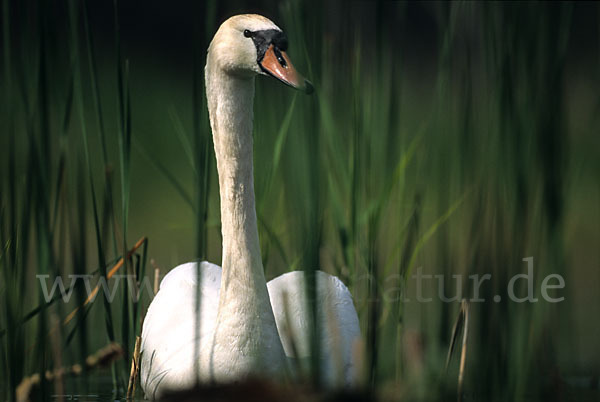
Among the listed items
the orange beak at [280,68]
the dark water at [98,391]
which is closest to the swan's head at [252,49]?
the orange beak at [280,68]

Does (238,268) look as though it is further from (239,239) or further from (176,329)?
(176,329)

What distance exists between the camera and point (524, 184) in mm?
1889

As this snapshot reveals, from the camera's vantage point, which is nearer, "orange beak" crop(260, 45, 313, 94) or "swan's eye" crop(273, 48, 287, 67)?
"orange beak" crop(260, 45, 313, 94)

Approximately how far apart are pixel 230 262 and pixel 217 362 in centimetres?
29

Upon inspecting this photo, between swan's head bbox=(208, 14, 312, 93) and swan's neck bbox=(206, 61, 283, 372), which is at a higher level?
swan's head bbox=(208, 14, 312, 93)

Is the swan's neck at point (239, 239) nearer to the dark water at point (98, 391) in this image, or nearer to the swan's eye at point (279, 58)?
the swan's eye at point (279, 58)

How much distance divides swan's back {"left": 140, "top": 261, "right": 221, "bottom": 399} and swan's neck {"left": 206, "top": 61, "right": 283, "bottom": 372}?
8 centimetres

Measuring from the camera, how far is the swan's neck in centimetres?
257

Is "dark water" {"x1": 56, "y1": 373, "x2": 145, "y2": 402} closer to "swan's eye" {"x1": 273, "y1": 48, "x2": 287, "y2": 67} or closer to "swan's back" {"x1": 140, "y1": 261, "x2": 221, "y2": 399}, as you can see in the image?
"swan's back" {"x1": 140, "y1": 261, "x2": 221, "y2": 399}

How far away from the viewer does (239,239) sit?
2.70 meters

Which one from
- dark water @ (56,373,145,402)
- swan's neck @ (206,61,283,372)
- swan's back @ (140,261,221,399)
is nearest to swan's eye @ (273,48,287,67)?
swan's neck @ (206,61,283,372)

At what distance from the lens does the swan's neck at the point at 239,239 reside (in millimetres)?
2566

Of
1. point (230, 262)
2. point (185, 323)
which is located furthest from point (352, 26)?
point (185, 323)

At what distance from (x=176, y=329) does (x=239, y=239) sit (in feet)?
1.71
